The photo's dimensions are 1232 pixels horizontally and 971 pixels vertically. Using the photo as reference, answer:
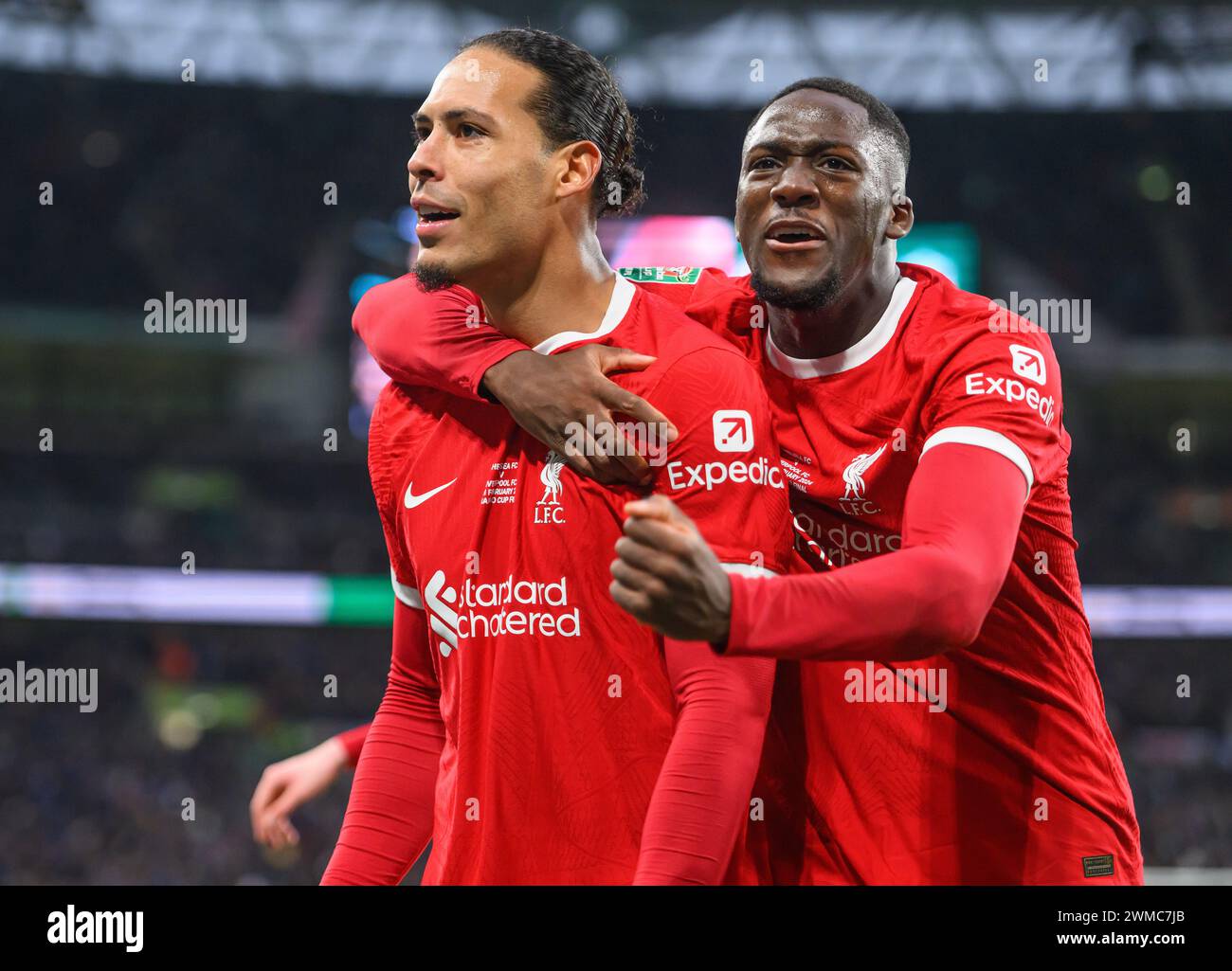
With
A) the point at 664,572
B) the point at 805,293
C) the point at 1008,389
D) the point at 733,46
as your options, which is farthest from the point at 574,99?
the point at 733,46

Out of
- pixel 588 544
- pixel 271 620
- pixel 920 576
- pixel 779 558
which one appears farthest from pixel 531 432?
pixel 271 620

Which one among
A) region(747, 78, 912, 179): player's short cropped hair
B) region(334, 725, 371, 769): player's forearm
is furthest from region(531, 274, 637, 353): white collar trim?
region(334, 725, 371, 769): player's forearm

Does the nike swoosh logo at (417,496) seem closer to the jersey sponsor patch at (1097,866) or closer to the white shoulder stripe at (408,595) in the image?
the white shoulder stripe at (408,595)

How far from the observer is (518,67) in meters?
2.30

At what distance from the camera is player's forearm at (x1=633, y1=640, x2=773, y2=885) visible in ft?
6.23

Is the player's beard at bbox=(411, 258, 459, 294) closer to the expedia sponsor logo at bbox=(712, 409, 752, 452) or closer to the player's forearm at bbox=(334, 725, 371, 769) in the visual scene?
the expedia sponsor logo at bbox=(712, 409, 752, 452)

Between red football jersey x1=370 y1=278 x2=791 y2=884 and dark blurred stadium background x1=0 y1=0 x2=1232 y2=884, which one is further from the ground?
dark blurred stadium background x1=0 y1=0 x2=1232 y2=884

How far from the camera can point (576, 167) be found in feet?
7.68

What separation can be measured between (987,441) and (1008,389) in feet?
0.46

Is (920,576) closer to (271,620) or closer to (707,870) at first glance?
(707,870)

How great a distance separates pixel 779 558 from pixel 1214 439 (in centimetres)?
2006

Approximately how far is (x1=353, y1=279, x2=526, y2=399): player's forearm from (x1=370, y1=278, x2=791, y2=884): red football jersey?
141 mm

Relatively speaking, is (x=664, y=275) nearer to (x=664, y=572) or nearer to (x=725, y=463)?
(x=725, y=463)

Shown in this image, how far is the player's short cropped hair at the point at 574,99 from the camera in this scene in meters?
2.31
